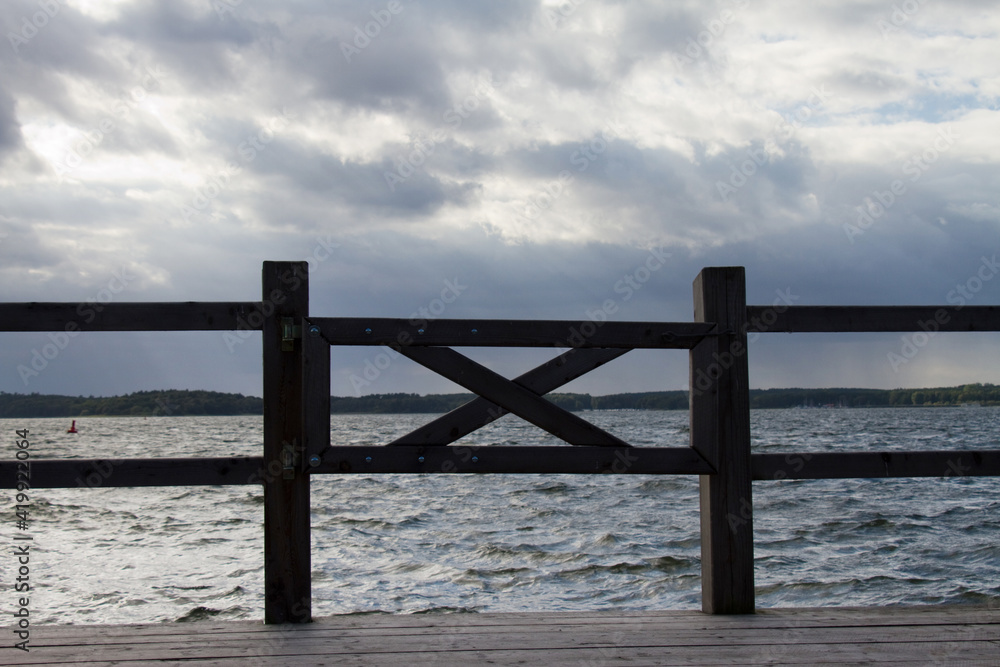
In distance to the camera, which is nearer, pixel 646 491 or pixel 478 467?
pixel 478 467

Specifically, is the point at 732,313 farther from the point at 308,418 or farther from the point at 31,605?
the point at 31,605

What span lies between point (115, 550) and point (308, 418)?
6218mm

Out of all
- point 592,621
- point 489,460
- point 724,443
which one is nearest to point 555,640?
point 592,621

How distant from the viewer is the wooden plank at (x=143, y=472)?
119 inches

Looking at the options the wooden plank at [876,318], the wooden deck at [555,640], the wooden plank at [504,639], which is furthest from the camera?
the wooden plank at [876,318]

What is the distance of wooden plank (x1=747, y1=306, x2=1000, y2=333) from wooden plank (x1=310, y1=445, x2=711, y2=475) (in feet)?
2.54

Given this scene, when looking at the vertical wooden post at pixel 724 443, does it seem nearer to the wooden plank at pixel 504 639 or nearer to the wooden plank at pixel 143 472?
the wooden plank at pixel 504 639

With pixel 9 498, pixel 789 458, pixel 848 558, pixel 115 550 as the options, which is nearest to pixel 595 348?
pixel 789 458

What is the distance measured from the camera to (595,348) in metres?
3.25

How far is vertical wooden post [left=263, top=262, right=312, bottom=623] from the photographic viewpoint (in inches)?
124

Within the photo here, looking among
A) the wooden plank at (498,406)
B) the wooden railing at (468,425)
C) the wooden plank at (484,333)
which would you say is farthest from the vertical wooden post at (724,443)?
the wooden plank at (498,406)

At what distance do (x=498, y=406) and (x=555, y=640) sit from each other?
0.98m

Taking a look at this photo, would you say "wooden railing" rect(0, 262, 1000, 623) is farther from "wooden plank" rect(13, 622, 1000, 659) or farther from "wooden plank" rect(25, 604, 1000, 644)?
"wooden plank" rect(13, 622, 1000, 659)

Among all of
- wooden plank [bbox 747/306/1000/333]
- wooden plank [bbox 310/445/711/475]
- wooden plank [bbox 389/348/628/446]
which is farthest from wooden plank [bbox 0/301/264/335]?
wooden plank [bbox 747/306/1000/333]
